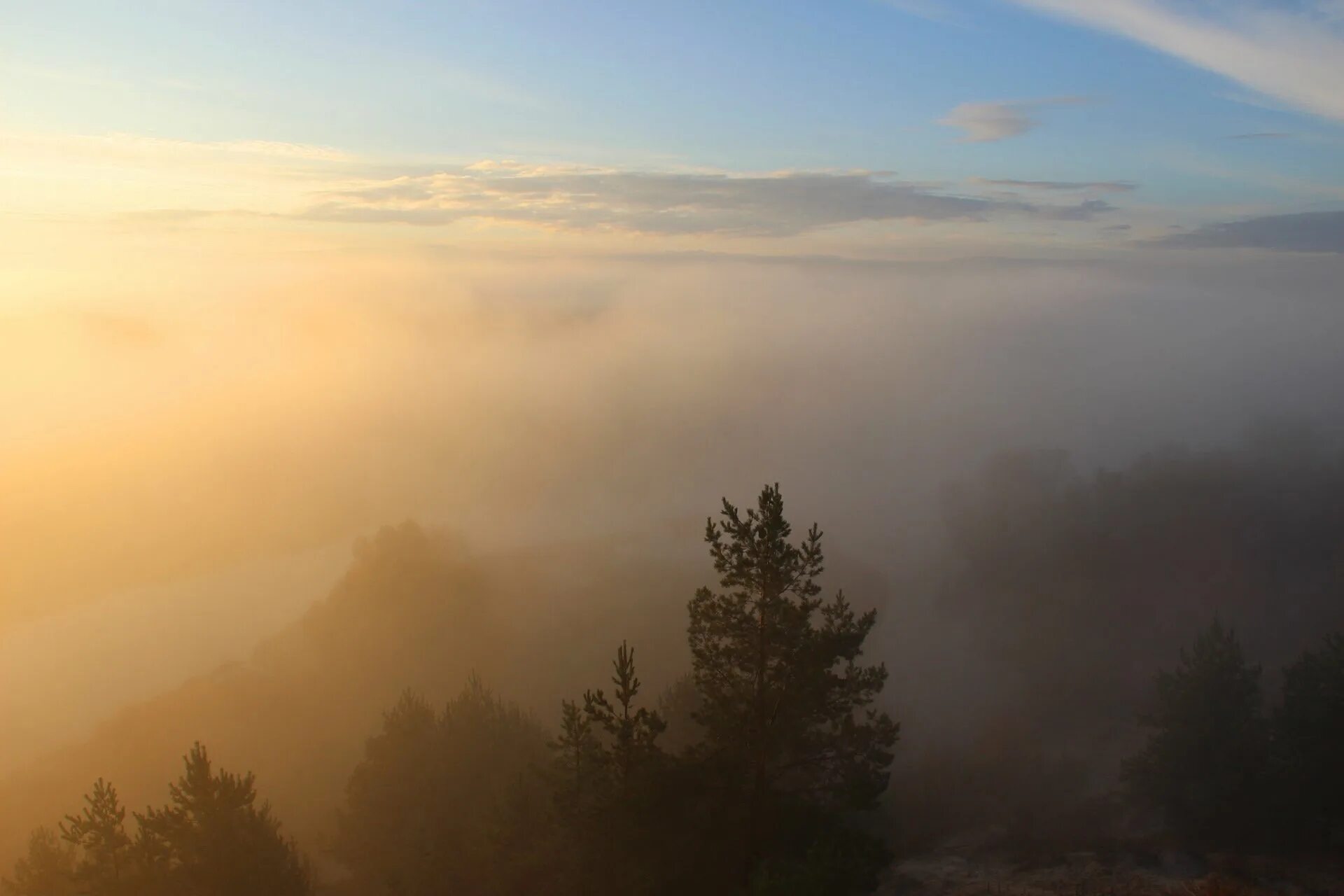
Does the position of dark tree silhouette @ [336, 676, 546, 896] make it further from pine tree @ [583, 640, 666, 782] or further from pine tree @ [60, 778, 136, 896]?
pine tree @ [583, 640, 666, 782]

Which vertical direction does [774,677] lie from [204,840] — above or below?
above

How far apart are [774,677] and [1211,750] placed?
1037 inches

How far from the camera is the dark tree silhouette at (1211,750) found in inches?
1522

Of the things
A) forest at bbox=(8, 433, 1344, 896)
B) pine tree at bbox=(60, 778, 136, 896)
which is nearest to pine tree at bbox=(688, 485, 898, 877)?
forest at bbox=(8, 433, 1344, 896)

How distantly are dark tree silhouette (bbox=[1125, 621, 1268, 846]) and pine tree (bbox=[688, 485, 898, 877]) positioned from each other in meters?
22.6

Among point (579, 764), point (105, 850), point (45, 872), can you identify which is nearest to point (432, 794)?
point (45, 872)

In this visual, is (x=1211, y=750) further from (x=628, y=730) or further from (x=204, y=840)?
(x=204, y=840)

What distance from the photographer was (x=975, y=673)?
9019cm

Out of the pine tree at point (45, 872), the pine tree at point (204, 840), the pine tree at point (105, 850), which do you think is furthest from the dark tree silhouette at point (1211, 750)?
the pine tree at point (45, 872)

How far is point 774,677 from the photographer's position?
24203 millimetres

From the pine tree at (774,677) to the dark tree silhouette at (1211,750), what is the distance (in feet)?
74.2

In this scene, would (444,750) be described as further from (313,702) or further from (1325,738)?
(313,702)

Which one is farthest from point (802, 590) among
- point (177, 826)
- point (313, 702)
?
point (313, 702)

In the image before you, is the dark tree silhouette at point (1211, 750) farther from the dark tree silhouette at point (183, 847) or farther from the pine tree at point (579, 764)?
the dark tree silhouette at point (183, 847)
